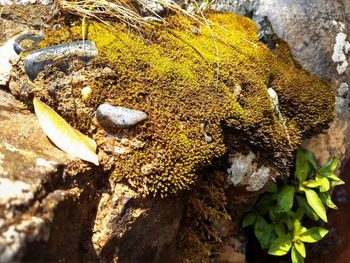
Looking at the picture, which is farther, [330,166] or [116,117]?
[330,166]

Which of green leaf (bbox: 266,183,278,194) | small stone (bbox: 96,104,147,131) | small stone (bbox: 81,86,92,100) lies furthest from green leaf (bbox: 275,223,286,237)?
small stone (bbox: 81,86,92,100)

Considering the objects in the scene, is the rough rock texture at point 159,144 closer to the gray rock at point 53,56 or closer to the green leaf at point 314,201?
the gray rock at point 53,56

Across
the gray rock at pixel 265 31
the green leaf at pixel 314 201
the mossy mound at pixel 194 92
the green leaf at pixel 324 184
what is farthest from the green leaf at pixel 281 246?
the gray rock at pixel 265 31

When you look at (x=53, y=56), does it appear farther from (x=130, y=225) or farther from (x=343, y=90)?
(x=343, y=90)

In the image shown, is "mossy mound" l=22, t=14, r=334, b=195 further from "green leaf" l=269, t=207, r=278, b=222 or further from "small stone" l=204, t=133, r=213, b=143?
"green leaf" l=269, t=207, r=278, b=222

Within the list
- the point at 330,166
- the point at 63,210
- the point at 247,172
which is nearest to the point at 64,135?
the point at 63,210

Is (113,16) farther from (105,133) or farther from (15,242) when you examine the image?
(15,242)
